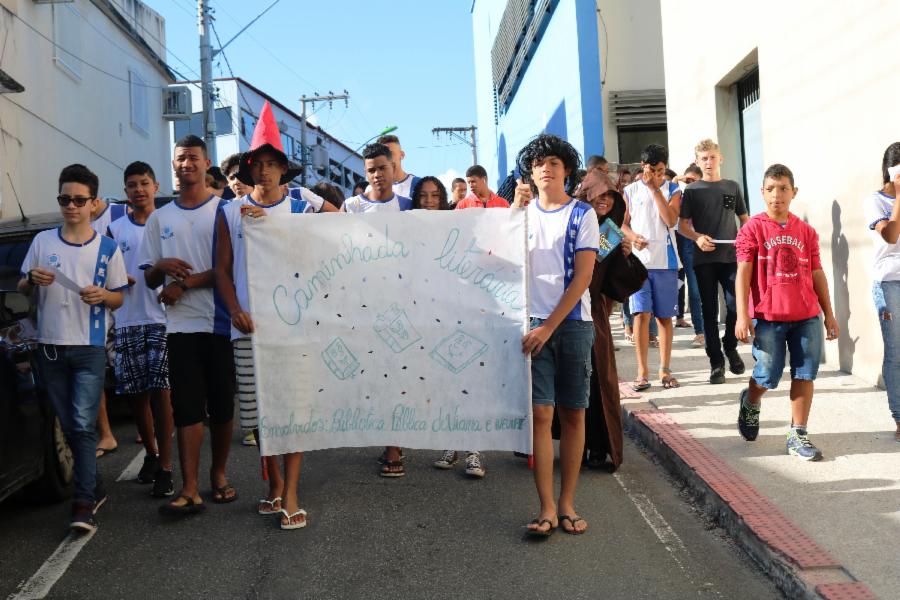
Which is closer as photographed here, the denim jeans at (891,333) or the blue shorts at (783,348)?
the blue shorts at (783,348)

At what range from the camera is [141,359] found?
6379 millimetres

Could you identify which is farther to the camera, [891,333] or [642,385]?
[642,385]

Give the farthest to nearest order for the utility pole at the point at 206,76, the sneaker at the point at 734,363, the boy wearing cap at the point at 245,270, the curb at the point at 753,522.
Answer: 1. the utility pole at the point at 206,76
2. the sneaker at the point at 734,363
3. the boy wearing cap at the point at 245,270
4. the curb at the point at 753,522

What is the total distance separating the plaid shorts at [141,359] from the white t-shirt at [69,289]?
699 mm

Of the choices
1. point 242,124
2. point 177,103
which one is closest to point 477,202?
point 177,103

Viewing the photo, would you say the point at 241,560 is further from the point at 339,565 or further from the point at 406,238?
the point at 406,238

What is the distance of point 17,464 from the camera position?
525 cm

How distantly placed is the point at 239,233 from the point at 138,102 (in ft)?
A: 76.9

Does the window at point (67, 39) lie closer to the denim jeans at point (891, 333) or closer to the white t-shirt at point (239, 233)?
the white t-shirt at point (239, 233)

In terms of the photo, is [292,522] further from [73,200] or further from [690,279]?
[690,279]

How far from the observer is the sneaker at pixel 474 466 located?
6.32 metres

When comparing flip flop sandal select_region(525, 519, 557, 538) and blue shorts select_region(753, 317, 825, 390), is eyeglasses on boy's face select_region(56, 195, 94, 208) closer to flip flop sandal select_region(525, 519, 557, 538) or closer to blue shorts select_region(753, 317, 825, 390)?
flip flop sandal select_region(525, 519, 557, 538)

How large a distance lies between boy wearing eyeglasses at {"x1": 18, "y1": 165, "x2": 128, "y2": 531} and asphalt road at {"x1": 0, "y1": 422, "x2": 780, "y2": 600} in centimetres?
46

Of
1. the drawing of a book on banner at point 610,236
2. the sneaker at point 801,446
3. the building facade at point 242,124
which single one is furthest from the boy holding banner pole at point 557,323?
the building facade at point 242,124
